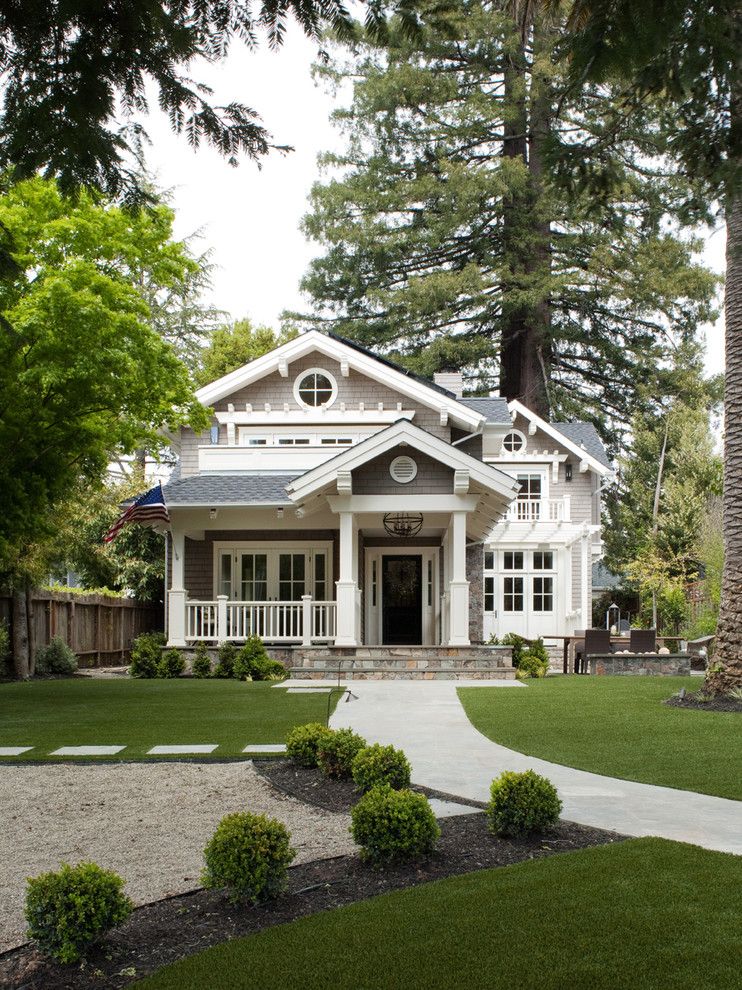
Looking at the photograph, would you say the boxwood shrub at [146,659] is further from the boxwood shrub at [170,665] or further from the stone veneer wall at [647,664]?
the stone veneer wall at [647,664]

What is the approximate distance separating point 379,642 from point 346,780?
13995mm

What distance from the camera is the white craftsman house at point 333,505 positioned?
61.8ft

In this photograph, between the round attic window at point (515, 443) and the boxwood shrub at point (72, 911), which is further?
the round attic window at point (515, 443)

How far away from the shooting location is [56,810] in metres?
7.31

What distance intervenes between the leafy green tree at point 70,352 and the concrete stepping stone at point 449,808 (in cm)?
729

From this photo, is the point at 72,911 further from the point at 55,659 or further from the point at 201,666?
the point at 55,659

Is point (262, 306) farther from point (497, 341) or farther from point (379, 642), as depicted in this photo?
point (379, 642)

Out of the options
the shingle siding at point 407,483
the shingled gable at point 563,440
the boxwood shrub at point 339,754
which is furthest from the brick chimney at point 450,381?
the boxwood shrub at point 339,754

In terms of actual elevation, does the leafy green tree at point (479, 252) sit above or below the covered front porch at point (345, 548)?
above

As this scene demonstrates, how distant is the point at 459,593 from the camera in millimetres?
18469

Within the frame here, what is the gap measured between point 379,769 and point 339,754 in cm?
79

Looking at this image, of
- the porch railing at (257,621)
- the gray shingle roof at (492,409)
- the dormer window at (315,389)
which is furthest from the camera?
the dormer window at (315,389)

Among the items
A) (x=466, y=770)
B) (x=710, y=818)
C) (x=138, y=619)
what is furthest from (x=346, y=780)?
(x=138, y=619)

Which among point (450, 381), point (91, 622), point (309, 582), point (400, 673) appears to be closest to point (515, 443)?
point (450, 381)
